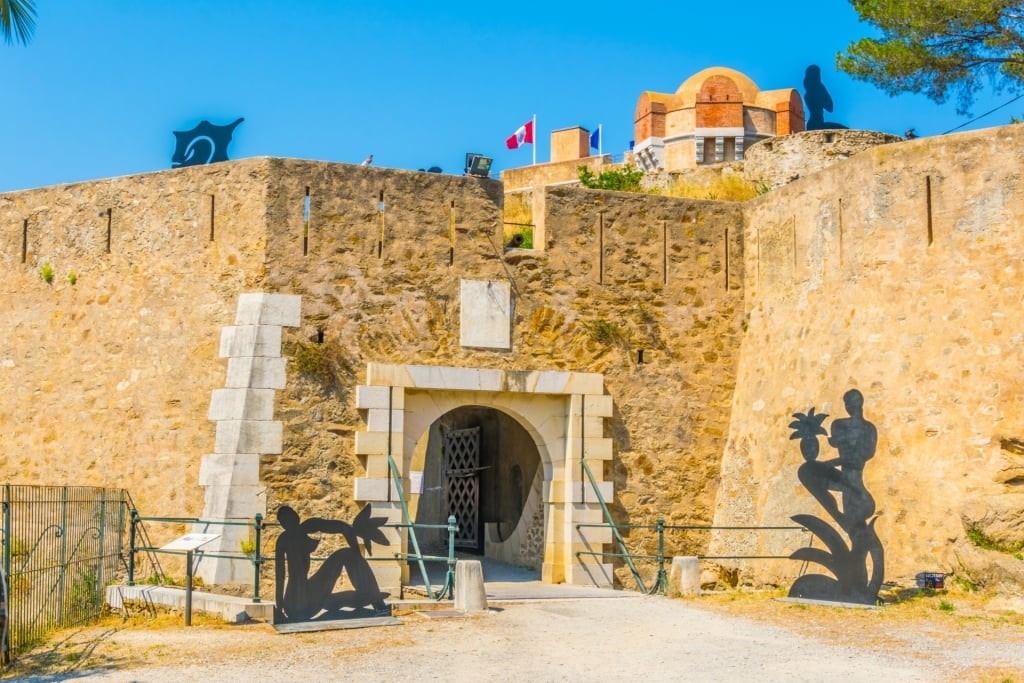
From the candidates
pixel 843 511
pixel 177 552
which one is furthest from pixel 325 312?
pixel 843 511

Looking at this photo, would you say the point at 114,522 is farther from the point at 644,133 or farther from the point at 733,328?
the point at 644,133

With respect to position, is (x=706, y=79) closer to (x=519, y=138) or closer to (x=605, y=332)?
(x=519, y=138)

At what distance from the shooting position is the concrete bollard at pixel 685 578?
1220 centimetres

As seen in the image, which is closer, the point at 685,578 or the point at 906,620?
the point at 906,620

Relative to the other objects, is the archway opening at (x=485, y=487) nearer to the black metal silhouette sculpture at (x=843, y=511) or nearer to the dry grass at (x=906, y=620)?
the black metal silhouette sculpture at (x=843, y=511)

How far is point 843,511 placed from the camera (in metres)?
12.4

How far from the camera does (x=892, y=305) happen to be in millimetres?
12734

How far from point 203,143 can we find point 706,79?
59.1ft

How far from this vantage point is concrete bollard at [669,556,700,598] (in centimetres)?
1220

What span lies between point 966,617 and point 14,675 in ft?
25.5

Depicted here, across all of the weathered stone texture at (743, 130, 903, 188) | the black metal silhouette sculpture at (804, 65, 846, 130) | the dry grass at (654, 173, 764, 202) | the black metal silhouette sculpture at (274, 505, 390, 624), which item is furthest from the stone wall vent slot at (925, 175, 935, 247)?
the black metal silhouette sculpture at (804, 65, 846, 130)

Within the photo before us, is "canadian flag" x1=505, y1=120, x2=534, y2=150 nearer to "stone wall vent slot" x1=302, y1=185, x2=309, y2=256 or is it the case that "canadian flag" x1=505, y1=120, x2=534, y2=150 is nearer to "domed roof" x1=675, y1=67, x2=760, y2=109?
"domed roof" x1=675, y1=67, x2=760, y2=109

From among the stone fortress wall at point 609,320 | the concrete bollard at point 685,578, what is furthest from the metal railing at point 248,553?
the concrete bollard at point 685,578

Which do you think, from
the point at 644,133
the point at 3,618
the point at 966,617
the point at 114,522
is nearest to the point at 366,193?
the point at 114,522
